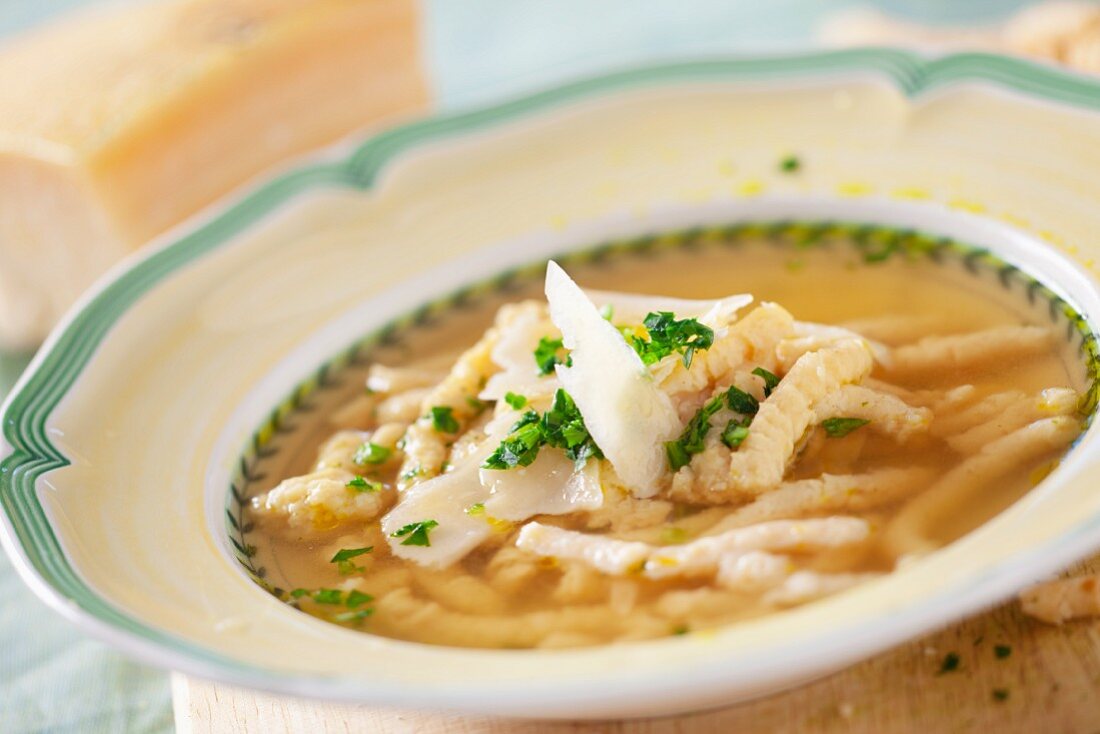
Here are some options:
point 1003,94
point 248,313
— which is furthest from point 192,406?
point 1003,94

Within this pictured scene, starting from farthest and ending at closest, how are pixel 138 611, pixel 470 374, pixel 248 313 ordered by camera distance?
1. pixel 248 313
2. pixel 470 374
3. pixel 138 611

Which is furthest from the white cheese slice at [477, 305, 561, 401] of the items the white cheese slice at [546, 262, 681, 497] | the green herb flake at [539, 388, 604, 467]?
the white cheese slice at [546, 262, 681, 497]

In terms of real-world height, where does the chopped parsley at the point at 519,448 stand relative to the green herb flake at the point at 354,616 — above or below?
above

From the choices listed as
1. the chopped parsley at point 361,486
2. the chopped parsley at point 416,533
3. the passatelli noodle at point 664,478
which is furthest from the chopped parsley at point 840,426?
the chopped parsley at point 361,486

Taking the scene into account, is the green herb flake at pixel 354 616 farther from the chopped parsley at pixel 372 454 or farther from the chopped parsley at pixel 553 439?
the chopped parsley at pixel 372 454

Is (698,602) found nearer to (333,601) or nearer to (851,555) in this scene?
(851,555)

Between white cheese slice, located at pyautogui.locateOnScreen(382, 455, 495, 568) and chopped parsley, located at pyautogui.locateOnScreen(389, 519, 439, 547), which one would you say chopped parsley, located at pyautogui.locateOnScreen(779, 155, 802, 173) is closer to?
white cheese slice, located at pyautogui.locateOnScreen(382, 455, 495, 568)
